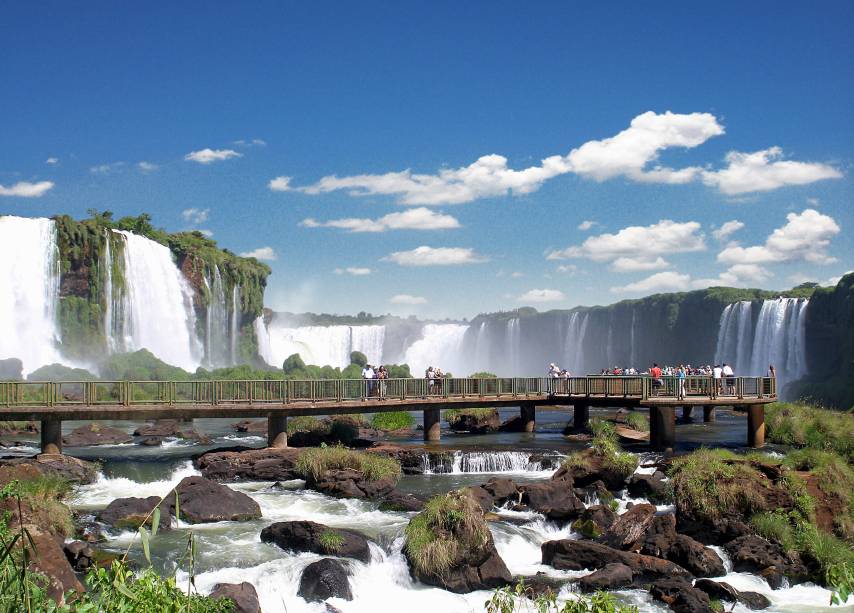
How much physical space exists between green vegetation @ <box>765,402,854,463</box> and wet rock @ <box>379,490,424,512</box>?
1478cm

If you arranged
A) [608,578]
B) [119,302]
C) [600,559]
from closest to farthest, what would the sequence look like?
[608,578], [600,559], [119,302]

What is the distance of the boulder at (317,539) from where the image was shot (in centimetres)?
1661

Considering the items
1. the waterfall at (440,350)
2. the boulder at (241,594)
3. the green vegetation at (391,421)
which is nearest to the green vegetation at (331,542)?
the boulder at (241,594)

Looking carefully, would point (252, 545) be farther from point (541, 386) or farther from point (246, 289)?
point (246, 289)

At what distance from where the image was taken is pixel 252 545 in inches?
688

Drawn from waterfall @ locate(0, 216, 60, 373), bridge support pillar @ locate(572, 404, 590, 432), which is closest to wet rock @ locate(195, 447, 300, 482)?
bridge support pillar @ locate(572, 404, 590, 432)

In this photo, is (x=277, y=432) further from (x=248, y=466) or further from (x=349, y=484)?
(x=349, y=484)

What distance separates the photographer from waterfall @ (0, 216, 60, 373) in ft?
212

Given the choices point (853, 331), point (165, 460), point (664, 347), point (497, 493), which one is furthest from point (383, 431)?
point (664, 347)

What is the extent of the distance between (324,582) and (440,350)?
92.9 metres

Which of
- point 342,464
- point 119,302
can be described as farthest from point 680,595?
point 119,302

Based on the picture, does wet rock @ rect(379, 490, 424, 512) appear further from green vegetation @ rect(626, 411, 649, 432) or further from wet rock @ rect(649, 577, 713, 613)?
green vegetation @ rect(626, 411, 649, 432)

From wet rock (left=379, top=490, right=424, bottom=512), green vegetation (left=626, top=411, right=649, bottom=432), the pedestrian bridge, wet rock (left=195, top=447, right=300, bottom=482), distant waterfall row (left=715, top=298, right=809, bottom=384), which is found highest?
distant waterfall row (left=715, top=298, right=809, bottom=384)

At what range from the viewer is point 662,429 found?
98.3ft
